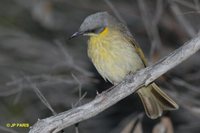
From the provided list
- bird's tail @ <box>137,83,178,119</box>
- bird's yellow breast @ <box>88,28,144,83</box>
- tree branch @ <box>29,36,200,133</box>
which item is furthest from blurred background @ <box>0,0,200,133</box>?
tree branch @ <box>29,36,200,133</box>

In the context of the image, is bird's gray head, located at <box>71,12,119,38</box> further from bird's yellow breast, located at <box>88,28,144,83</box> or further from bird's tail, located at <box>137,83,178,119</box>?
bird's tail, located at <box>137,83,178,119</box>

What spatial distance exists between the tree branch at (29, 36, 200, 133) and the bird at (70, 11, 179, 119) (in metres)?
0.57

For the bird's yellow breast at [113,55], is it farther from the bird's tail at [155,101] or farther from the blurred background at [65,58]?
the blurred background at [65,58]

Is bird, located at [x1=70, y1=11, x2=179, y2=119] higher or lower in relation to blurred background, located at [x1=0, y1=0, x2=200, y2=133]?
lower

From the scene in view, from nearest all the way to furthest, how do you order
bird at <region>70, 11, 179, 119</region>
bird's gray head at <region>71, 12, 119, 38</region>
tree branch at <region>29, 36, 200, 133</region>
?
tree branch at <region>29, 36, 200, 133</region> < bird's gray head at <region>71, 12, 119, 38</region> < bird at <region>70, 11, 179, 119</region>

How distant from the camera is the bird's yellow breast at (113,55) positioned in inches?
206

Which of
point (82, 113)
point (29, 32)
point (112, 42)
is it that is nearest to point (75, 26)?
point (29, 32)

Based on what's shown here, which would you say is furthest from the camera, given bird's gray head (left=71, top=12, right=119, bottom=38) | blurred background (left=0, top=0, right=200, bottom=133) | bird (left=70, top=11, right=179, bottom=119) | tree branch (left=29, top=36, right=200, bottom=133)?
blurred background (left=0, top=0, right=200, bottom=133)

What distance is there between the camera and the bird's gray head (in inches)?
201

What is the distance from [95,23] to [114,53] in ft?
1.21

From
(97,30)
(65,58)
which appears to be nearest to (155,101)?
(97,30)

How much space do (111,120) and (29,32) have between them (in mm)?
2084

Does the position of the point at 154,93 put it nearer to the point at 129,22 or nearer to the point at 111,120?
the point at 111,120

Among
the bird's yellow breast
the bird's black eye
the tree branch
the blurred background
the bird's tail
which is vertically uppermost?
the blurred background
